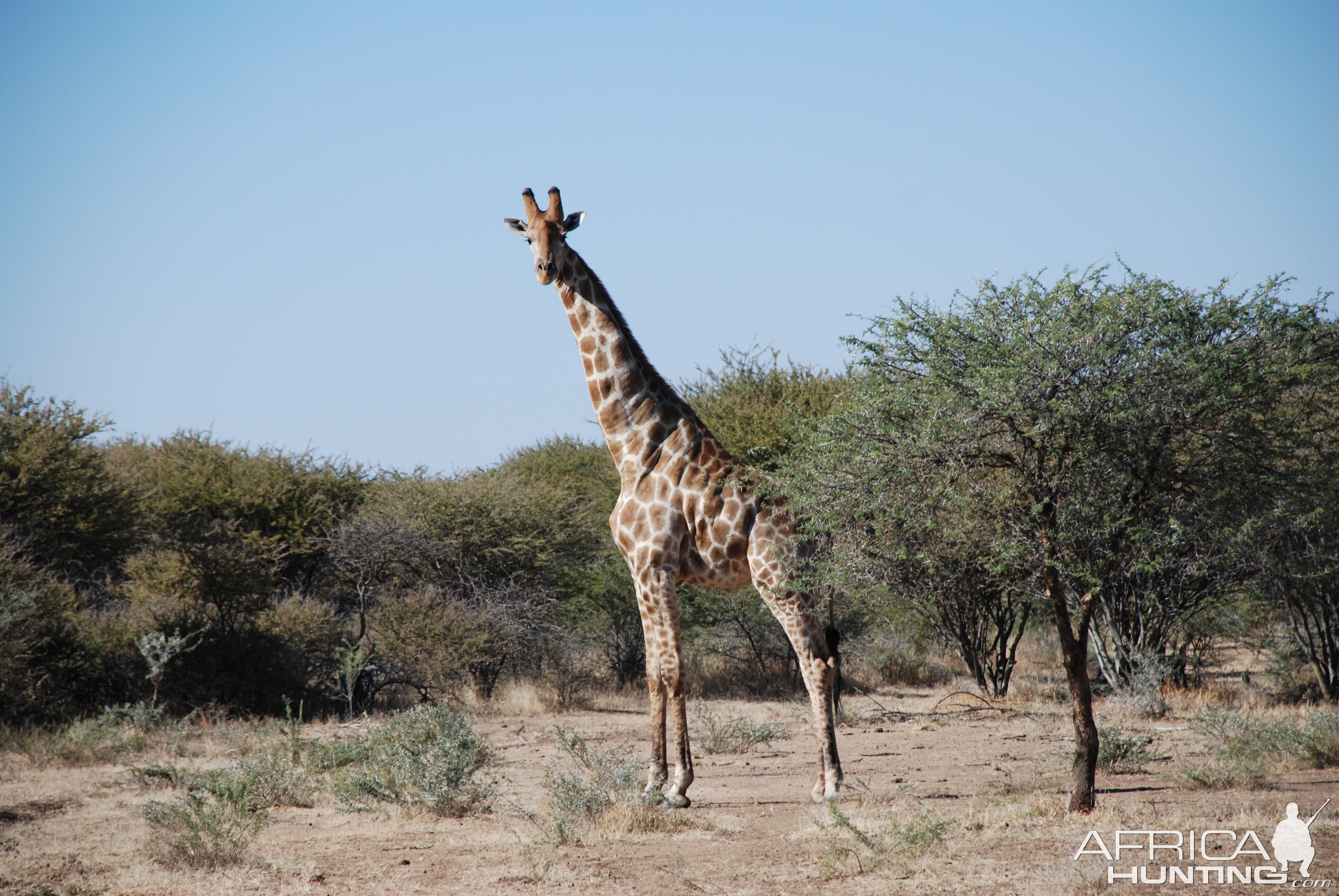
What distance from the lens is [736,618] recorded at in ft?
63.7

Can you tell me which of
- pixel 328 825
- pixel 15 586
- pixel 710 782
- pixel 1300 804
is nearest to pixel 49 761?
pixel 15 586

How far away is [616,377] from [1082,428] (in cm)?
416

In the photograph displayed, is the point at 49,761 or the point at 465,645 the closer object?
the point at 49,761

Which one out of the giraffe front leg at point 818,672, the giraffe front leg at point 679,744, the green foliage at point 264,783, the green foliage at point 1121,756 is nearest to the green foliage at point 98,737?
the green foliage at point 264,783

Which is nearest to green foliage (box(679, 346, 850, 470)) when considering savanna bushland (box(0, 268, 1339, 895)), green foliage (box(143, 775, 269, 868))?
savanna bushland (box(0, 268, 1339, 895))

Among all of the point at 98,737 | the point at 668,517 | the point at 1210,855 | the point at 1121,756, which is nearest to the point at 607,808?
the point at 668,517

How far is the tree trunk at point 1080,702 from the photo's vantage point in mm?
7250

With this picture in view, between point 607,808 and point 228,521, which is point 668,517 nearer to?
point 607,808

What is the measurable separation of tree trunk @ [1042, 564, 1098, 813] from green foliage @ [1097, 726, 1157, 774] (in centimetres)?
223

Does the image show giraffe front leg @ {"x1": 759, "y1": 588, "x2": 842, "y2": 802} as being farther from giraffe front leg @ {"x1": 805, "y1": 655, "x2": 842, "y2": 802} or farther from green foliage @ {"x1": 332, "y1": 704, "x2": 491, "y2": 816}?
green foliage @ {"x1": 332, "y1": 704, "x2": 491, "y2": 816}

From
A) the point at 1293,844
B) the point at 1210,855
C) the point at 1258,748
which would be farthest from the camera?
the point at 1258,748

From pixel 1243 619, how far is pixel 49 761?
17.1 metres

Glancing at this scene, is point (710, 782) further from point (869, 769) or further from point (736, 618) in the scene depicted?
point (736, 618)

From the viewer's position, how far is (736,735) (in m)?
12.0
